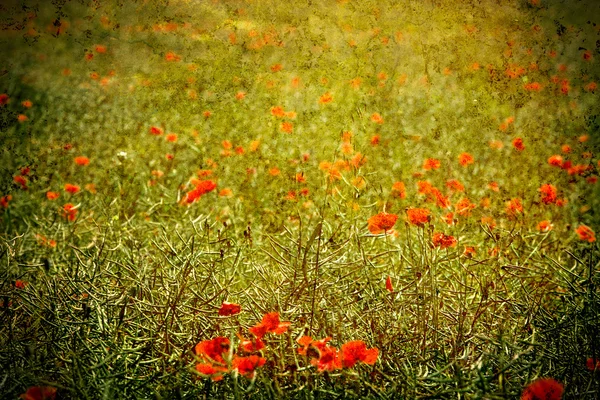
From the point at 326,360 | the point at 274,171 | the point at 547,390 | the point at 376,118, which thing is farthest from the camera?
the point at 376,118

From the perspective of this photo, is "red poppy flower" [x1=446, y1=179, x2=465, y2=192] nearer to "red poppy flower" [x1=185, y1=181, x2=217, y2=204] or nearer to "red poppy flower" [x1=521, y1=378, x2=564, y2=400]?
"red poppy flower" [x1=185, y1=181, x2=217, y2=204]

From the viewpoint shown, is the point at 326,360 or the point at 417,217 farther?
the point at 417,217

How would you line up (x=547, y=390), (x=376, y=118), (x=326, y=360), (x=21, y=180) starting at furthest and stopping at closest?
(x=376, y=118)
(x=21, y=180)
(x=326, y=360)
(x=547, y=390)

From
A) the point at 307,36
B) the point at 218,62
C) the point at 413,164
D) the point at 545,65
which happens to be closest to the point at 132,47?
the point at 218,62

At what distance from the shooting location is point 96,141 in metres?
3.03

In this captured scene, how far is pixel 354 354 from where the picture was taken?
109 centimetres

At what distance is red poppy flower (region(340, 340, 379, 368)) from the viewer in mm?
1080

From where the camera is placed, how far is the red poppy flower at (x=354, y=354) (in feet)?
3.54

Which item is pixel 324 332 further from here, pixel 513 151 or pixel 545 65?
pixel 545 65

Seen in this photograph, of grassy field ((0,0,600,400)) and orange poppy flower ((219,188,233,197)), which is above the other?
grassy field ((0,0,600,400))

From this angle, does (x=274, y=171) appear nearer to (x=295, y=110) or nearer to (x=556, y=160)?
(x=295, y=110)

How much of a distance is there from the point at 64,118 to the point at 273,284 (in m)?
2.13

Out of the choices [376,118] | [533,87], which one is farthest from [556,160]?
[376,118]

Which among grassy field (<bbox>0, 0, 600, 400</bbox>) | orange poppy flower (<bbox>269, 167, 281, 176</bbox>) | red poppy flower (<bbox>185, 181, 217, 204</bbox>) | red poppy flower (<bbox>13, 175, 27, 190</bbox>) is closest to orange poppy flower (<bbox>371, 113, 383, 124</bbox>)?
grassy field (<bbox>0, 0, 600, 400</bbox>)
